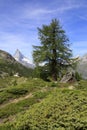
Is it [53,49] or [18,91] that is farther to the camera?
[53,49]

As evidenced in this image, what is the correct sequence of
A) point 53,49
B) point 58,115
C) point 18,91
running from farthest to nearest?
point 53,49, point 18,91, point 58,115

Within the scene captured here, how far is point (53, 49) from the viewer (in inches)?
2067

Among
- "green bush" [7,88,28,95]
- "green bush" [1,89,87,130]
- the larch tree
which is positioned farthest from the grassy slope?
the larch tree

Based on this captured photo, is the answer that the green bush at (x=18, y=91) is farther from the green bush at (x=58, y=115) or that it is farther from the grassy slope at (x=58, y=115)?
the green bush at (x=58, y=115)

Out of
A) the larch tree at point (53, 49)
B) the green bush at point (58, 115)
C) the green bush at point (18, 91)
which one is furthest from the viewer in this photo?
the larch tree at point (53, 49)

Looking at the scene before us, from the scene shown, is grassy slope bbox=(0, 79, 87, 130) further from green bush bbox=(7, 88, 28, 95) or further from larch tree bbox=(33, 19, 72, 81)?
larch tree bbox=(33, 19, 72, 81)

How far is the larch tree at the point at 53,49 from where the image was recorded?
52000 millimetres

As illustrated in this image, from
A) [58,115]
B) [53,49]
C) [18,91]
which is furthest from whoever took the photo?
[53,49]

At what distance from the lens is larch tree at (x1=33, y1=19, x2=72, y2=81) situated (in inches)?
2047

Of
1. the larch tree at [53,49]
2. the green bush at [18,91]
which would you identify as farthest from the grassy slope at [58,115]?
the larch tree at [53,49]

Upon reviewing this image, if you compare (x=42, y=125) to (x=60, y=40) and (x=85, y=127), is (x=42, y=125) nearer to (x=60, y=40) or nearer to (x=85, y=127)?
(x=85, y=127)

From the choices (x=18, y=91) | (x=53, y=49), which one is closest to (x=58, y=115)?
(x=18, y=91)

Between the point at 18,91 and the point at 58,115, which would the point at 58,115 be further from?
the point at 18,91

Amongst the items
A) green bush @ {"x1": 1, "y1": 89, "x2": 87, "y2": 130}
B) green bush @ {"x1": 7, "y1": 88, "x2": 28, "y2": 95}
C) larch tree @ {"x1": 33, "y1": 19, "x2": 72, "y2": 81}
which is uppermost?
larch tree @ {"x1": 33, "y1": 19, "x2": 72, "y2": 81}
